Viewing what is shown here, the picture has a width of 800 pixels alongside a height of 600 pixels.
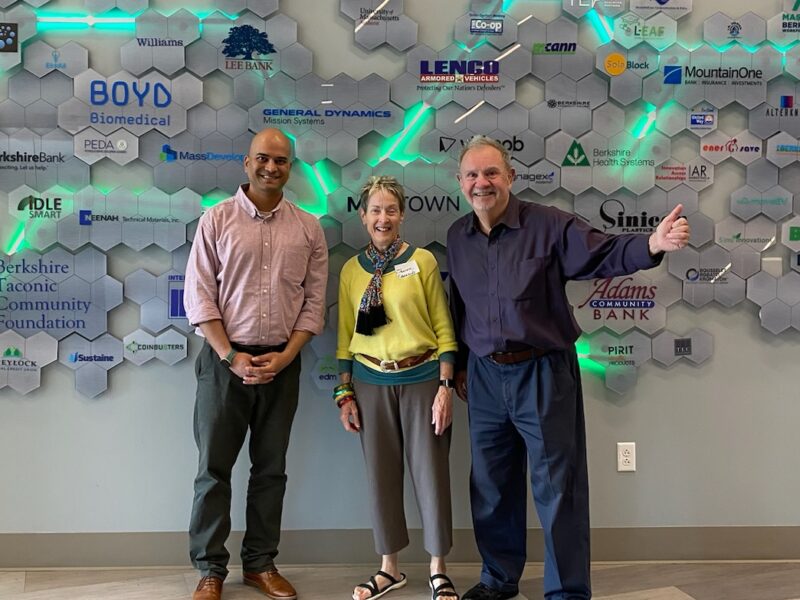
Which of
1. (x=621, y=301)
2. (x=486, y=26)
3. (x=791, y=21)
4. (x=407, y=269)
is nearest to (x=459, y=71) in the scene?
(x=486, y=26)

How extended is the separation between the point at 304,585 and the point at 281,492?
1.18 ft

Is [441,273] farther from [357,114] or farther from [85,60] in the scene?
[85,60]

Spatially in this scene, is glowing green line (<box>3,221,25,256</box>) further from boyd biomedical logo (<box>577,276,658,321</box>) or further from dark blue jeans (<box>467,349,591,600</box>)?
boyd biomedical logo (<box>577,276,658,321</box>)

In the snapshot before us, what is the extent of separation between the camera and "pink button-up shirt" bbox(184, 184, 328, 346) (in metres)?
2.49

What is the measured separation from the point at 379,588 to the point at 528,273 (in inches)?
47.5

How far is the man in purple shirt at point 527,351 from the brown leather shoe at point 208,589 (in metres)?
0.86

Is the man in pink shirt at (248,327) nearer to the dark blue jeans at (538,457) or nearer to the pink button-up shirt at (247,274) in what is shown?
the pink button-up shirt at (247,274)

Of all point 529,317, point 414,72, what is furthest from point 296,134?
point 529,317

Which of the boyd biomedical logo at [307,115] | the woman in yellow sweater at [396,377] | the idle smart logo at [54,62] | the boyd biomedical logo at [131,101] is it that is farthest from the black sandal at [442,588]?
the idle smart logo at [54,62]

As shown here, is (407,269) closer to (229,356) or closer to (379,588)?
(229,356)

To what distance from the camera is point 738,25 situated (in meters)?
2.83

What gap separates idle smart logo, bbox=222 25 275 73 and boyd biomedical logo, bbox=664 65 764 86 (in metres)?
1.50

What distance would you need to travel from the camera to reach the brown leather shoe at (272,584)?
2543 millimetres

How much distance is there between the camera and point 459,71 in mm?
2783
